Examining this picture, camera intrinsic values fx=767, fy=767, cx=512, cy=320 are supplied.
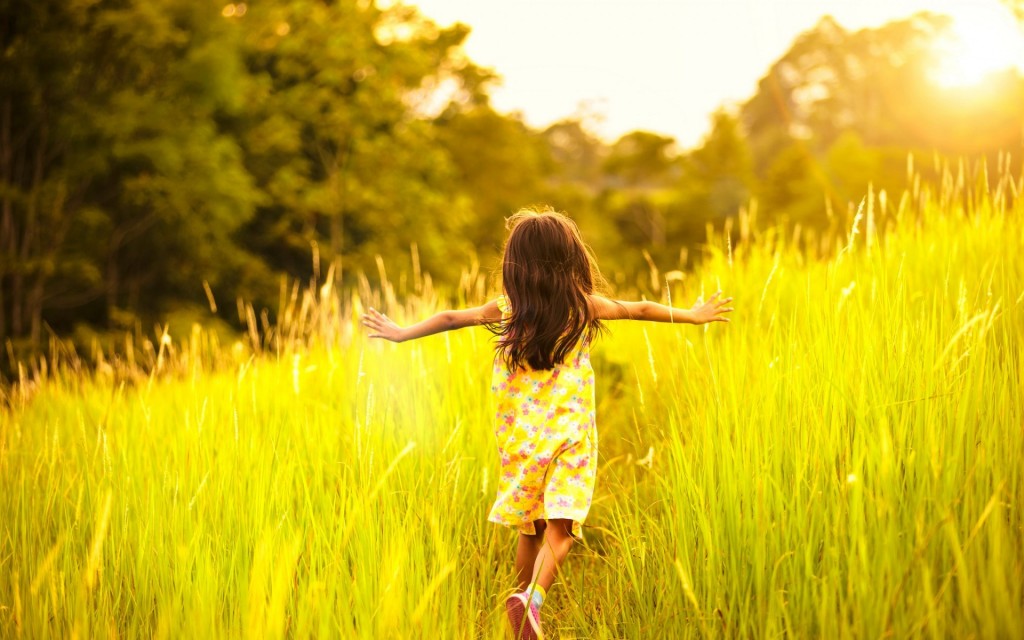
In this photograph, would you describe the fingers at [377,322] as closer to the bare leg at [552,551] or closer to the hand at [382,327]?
the hand at [382,327]

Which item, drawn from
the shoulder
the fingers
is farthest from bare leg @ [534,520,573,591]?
the fingers

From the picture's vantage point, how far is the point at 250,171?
21969mm

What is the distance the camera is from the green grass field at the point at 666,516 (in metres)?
2.03

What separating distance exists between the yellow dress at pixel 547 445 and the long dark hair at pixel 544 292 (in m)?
0.08

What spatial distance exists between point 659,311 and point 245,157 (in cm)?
2104

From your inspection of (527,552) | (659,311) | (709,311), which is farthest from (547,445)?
(709,311)

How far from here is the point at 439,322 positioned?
→ 3219 mm

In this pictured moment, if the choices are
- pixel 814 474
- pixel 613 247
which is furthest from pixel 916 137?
pixel 814 474

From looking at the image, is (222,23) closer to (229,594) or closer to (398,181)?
(398,181)

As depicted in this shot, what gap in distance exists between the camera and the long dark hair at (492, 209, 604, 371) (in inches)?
119

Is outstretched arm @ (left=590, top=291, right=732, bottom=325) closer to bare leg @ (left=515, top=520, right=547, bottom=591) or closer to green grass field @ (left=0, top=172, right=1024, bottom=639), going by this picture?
green grass field @ (left=0, top=172, right=1024, bottom=639)

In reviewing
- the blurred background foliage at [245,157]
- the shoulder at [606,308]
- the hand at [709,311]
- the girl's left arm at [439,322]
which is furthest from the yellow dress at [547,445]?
the blurred background foliage at [245,157]

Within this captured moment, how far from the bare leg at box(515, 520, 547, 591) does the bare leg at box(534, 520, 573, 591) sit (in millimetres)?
205

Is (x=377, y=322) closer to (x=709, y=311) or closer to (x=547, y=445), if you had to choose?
(x=547, y=445)
